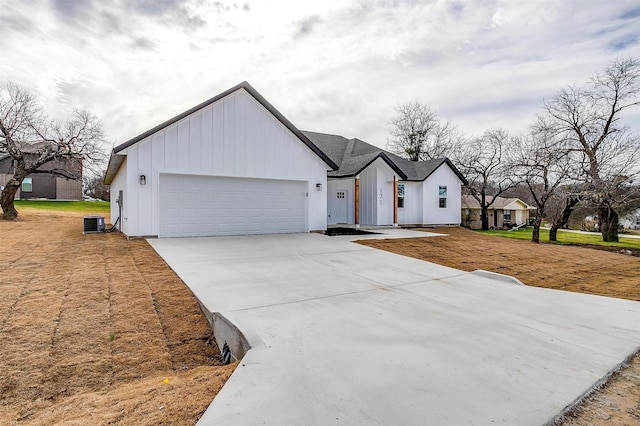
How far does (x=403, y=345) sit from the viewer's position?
339cm

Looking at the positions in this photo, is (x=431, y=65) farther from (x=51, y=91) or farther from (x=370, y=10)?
(x=51, y=91)

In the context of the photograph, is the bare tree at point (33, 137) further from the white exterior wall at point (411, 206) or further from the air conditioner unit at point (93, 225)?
the white exterior wall at point (411, 206)

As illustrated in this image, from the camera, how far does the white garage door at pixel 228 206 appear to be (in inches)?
445

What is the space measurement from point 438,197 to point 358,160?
555 centimetres

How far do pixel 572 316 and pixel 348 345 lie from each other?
345cm

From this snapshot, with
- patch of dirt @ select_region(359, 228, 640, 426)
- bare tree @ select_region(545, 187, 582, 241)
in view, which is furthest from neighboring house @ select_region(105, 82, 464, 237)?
bare tree @ select_region(545, 187, 582, 241)

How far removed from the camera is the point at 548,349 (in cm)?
344

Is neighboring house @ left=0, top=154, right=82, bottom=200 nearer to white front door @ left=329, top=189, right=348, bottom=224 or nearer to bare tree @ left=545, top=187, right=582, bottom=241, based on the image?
white front door @ left=329, top=189, right=348, bottom=224

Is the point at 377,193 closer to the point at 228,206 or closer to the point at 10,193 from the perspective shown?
the point at 228,206

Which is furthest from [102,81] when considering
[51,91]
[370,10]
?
[370,10]

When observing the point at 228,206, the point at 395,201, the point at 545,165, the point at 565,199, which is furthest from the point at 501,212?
the point at 228,206

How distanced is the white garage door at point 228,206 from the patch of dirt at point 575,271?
3.49m

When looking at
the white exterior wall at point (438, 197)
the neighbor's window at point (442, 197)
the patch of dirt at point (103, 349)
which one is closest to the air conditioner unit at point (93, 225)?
the patch of dirt at point (103, 349)

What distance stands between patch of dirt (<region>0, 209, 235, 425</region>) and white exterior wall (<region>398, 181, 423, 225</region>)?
45.7 feet
